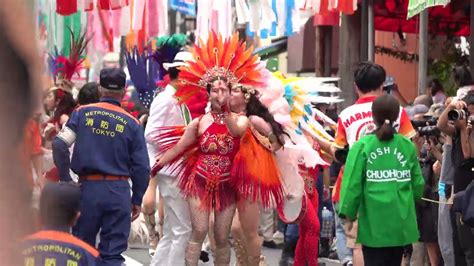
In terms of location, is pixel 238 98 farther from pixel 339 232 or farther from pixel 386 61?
pixel 386 61

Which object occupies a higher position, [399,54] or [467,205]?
[399,54]

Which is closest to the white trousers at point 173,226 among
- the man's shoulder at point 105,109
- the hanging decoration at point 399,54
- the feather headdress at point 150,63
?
the man's shoulder at point 105,109

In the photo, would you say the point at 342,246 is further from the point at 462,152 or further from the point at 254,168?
the point at 462,152

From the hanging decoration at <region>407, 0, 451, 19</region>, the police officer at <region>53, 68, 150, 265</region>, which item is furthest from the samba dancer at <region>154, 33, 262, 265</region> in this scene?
the hanging decoration at <region>407, 0, 451, 19</region>

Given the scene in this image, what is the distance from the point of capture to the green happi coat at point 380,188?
872cm

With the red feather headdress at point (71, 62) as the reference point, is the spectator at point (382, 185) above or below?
below

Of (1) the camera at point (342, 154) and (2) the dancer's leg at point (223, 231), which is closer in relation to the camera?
(1) the camera at point (342, 154)

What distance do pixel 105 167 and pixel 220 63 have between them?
1.87m

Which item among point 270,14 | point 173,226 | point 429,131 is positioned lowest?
point 173,226

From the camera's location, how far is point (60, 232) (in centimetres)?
581

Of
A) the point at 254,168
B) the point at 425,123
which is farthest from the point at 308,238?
the point at 425,123

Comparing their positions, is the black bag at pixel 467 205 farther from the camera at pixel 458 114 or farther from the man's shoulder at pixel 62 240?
the man's shoulder at pixel 62 240

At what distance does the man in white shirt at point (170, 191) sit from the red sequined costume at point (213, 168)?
1.65 ft

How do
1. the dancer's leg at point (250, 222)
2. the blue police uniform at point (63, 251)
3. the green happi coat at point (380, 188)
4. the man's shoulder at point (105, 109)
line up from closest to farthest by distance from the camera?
1. the blue police uniform at point (63, 251)
2. the green happi coat at point (380, 188)
3. the man's shoulder at point (105, 109)
4. the dancer's leg at point (250, 222)
